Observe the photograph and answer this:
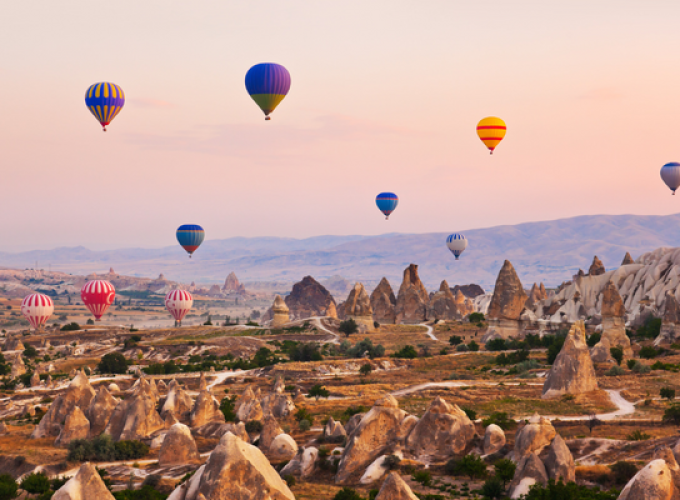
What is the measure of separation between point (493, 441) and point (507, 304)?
147ft

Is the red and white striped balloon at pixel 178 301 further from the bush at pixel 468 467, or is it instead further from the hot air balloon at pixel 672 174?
the bush at pixel 468 467

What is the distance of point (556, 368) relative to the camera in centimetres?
4038

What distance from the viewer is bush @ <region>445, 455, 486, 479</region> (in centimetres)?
2678

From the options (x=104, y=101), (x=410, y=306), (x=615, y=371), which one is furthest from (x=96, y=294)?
(x=615, y=371)

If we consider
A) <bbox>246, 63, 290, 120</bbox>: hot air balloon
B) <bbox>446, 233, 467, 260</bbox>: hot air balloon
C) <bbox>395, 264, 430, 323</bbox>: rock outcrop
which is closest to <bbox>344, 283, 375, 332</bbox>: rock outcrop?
<bbox>395, 264, 430, 323</bbox>: rock outcrop

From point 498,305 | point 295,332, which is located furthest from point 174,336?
point 498,305

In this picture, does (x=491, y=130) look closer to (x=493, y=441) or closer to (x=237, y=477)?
(x=493, y=441)

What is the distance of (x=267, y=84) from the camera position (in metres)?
76.8

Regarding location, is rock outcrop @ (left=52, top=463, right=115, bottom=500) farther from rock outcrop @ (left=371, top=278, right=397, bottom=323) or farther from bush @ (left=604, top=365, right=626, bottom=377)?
rock outcrop @ (left=371, top=278, right=397, bottom=323)

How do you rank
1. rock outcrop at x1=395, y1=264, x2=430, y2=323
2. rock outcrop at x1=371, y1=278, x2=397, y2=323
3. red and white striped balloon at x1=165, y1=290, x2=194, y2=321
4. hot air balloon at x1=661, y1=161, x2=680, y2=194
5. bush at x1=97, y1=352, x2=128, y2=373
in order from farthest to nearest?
1. rock outcrop at x1=395, y1=264, x2=430, y2=323
2. rock outcrop at x1=371, y1=278, x2=397, y2=323
3. red and white striped balloon at x1=165, y1=290, x2=194, y2=321
4. hot air balloon at x1=661, y1=161, x2=680, y2=194
5. bush at x1=97, y1=352, x2=128, y2=373

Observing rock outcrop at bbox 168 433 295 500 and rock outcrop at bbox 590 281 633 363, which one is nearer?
rock outcrop at bbox 168 433 295 500

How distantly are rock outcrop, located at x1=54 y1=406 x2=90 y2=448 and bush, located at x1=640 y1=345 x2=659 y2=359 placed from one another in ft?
140

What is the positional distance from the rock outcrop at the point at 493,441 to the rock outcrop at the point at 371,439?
3.24m

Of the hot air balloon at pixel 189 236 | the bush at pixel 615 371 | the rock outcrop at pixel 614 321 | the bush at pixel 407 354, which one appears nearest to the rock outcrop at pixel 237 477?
the bush at pixel 615 371
